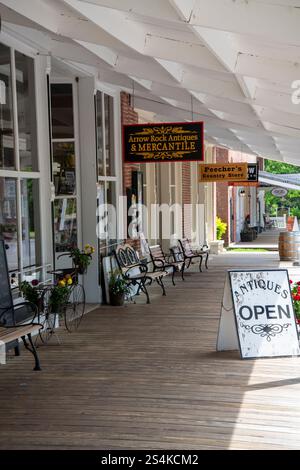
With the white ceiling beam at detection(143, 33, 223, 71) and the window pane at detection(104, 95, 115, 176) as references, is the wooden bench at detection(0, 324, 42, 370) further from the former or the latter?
the window pane at detection(104, 95, 115, 176)

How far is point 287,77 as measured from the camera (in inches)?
254

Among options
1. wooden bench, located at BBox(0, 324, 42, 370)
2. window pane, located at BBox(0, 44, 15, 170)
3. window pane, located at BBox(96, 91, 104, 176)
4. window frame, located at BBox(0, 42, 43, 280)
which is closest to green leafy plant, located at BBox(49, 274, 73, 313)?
window frame, located at BBox(0, 42, 43, 280)

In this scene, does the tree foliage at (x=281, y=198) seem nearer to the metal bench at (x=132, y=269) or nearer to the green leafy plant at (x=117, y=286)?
the metal bench at (x=132, y=269)

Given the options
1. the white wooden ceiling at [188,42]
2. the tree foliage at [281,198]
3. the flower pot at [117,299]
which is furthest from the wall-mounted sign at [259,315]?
the tree foliage at [281,198]

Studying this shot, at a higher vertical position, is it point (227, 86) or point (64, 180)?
point (227, 86)

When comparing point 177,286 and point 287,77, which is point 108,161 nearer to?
point 177,286

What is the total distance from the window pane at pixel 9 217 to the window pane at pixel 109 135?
3.84 metres

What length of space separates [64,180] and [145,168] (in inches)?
180

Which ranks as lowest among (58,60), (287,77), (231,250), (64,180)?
(231,250)

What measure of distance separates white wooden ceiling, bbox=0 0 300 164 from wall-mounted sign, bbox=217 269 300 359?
7.18 feet

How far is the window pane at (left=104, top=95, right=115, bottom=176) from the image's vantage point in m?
11.6

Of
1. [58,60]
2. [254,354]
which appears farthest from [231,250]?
[254,354]

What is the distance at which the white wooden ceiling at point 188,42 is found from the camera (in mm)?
4746

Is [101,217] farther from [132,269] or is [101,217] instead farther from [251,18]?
[251,18]
